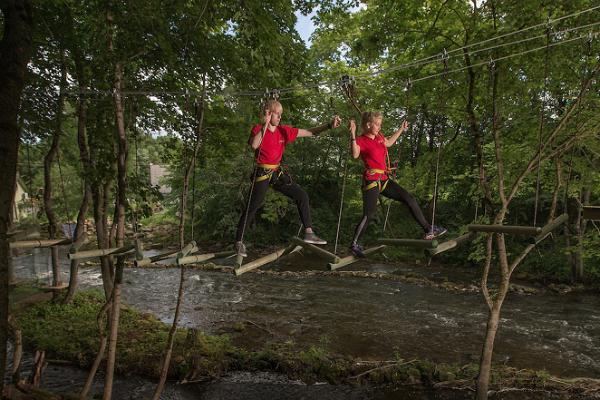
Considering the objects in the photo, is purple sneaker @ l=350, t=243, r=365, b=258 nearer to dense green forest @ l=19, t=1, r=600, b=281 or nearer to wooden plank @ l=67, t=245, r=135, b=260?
dense green forest @ l=19, t=1, r=600, b=281

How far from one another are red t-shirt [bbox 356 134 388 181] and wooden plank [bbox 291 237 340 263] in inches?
41.7

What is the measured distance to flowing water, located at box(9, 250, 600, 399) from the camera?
841 cm

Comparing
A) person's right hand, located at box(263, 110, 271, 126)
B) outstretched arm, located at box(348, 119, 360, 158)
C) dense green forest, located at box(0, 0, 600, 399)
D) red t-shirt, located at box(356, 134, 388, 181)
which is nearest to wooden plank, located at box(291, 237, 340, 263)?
dense green forest, located at box(0, 0, 600, 399)

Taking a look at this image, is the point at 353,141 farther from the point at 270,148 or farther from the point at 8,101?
the point at 8,101

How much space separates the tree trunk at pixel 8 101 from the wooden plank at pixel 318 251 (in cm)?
310

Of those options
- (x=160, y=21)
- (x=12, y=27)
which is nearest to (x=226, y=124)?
(x=160, y=21)

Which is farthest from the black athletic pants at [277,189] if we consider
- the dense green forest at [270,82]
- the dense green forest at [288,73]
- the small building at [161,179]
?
the small building at [161,179]

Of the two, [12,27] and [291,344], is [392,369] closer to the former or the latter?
[291,344]

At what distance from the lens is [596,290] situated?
1262 centimetres

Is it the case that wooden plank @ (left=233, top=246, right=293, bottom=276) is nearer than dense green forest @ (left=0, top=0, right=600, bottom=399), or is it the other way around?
wooden plank @ (left=233, top=246, right=293, bottom=276)

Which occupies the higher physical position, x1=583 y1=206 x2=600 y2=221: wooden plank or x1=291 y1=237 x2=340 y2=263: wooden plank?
x1=583 y1=206 x2=600 y2=221: wooden plank

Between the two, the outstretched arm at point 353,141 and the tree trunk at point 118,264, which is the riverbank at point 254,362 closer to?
the tree trunk at point 118,264

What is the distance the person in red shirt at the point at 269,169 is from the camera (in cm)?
436

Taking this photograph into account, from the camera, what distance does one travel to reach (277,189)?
182 inches
